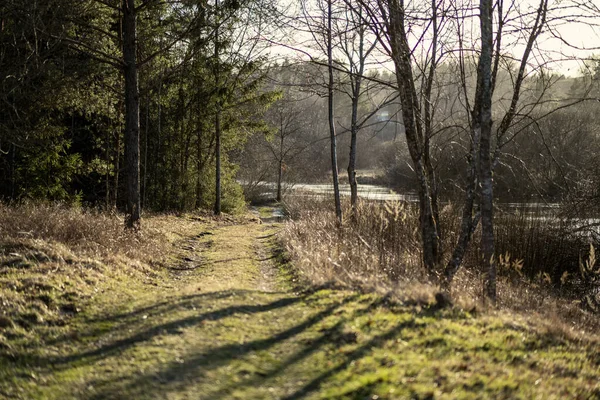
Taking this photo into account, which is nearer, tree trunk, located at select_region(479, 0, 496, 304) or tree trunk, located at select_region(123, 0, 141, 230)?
tree trunk, located at select_region(479, 0, 496, 304)

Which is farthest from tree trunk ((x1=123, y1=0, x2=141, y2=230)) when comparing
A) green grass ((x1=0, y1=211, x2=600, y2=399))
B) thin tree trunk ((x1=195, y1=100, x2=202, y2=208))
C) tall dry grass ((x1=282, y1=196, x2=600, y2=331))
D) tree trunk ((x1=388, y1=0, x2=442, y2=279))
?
thin tree trunk ((x1=195, y1=100, x2=202, y2=208))

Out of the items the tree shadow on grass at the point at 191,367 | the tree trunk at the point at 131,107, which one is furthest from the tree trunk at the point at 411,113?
the tree trunk at the point at 131,107

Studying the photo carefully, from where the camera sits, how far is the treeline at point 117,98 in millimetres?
10652

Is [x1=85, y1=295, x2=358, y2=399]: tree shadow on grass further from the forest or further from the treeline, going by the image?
the treeline

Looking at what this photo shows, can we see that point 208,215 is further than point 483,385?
Yes

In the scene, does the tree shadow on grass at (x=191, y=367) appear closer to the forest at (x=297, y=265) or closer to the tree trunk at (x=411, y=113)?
the forest at (x=297, y=265)

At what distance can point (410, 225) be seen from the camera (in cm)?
1129

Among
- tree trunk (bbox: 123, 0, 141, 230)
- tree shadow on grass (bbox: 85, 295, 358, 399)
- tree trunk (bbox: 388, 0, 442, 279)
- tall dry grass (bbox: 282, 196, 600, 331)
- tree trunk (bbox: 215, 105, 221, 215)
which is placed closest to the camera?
tree shadow on grass (bbox: 85, 295, 358, 399)

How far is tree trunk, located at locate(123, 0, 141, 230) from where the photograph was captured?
10.5 meters

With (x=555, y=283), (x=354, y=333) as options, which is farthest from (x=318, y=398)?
(x=555, y=283)

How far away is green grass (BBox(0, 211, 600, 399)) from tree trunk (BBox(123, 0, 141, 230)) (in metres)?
5.20

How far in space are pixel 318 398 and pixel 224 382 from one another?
76 centimetres

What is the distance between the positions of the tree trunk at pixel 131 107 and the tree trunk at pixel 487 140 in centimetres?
748

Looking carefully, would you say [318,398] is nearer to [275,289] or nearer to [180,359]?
[180,359]
